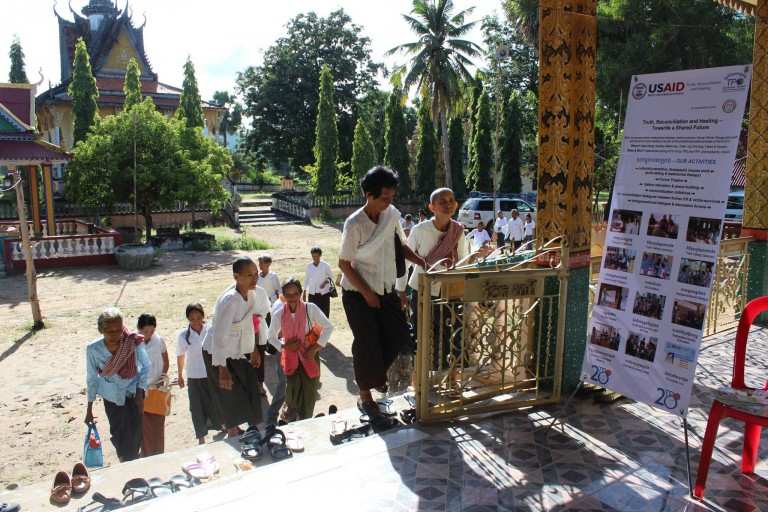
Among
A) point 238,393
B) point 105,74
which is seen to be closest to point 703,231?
point 238,393

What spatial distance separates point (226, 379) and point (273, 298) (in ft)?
11.5

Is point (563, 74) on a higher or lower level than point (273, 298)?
higher

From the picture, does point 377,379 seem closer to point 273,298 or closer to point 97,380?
point 97,380

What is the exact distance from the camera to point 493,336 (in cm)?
399

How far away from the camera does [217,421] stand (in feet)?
16.8

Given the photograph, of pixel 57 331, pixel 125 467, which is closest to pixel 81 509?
pixel 125 467

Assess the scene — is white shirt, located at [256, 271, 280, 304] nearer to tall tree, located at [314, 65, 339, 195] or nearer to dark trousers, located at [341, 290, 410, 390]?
dark trousers, located at [341, 290, 410, 390]

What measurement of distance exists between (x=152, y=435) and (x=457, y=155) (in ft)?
98.7

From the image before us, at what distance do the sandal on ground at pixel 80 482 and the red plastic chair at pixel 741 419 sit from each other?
352 cm

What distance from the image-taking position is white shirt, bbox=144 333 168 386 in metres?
5.14

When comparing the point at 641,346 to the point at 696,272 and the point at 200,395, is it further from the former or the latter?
the point at 200,395

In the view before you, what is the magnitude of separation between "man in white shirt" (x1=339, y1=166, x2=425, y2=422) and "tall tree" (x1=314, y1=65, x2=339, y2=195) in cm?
2631

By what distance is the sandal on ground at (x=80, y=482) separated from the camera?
3711mm

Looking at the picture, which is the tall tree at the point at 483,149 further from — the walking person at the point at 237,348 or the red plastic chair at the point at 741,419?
the red plastic chair at the point at 741,419
